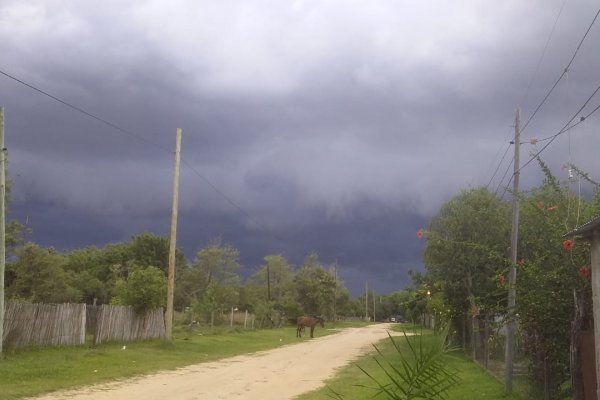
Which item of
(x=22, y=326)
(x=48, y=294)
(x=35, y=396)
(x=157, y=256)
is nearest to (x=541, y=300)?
(x=35, y=396)

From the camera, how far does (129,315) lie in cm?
3072

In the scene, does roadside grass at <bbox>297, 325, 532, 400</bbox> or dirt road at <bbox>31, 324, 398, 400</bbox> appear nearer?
dirt road at <bbox>31, 324, 398, 400</bbox>

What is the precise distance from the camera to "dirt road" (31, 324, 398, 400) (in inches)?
593

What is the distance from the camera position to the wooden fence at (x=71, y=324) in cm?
2156

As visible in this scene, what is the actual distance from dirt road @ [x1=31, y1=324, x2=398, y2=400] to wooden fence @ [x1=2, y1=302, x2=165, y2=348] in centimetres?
547

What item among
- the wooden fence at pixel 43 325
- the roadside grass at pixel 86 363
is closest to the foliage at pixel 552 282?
the roadside grass at pixel 86 363

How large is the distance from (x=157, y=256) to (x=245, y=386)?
63026mm

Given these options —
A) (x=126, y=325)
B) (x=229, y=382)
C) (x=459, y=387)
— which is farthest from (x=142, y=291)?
(x=459, y=387)

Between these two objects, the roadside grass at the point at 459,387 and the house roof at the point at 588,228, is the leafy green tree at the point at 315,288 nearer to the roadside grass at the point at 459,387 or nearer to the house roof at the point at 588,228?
the roadside grass at the point at 459,387

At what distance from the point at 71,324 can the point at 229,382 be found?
988 cm

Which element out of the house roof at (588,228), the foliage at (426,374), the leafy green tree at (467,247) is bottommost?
the foliage at (426,374)

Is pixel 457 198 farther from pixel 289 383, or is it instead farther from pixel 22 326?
pixel 22 326

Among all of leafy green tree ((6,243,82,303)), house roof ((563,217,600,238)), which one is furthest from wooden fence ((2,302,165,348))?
house roof ((563,217,600,238))

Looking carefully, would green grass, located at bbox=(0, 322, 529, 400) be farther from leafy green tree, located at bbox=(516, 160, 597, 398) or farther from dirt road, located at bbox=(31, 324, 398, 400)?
leafy green tree, located at bbox=(516, 160, 597, 398)
